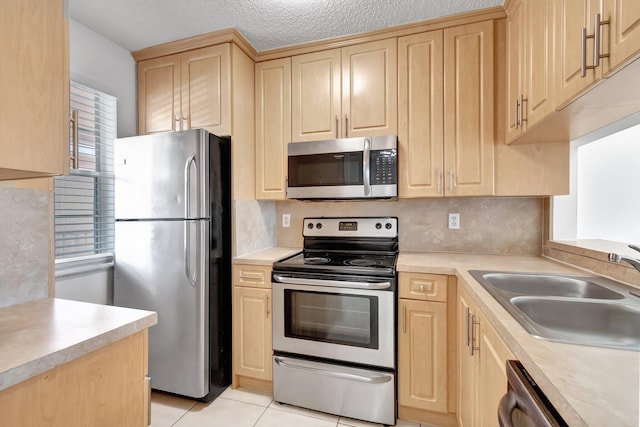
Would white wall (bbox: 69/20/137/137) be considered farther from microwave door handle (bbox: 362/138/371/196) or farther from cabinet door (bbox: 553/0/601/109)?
cabinet door (bbox: 553/0/601/109)

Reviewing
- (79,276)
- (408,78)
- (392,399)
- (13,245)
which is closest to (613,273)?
(392,399)

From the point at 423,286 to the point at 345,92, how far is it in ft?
4.67

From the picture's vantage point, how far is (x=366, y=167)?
2041mm

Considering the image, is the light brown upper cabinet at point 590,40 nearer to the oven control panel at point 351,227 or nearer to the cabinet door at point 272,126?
the oven control panel at point 351,227

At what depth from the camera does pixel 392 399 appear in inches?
68.7

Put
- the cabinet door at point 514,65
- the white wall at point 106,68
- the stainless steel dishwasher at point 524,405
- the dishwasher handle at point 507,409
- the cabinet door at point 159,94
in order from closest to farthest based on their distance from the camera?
the stainless steel dishwasher at point 524,405 → the dishwasher handle at point 507,409 → the cabinet door at point 514,65 → the white wall at point 106,68 → the cabinet door at point 159,94

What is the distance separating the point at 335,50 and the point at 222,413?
101 inches

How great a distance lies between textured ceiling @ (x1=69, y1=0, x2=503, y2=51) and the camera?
183 cm

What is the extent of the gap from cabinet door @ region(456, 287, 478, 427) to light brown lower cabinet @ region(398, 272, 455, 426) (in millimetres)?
86

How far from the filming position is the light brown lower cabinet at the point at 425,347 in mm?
1712

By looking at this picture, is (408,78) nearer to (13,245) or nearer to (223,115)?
(223,115)

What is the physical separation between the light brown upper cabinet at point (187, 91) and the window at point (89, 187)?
0.87 ft

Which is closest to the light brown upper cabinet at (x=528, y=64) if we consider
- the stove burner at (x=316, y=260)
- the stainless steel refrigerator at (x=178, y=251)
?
the stove burner at (x=316, y=260)

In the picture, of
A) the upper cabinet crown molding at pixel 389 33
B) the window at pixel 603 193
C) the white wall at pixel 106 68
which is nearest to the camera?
the window at pixel 603 193
